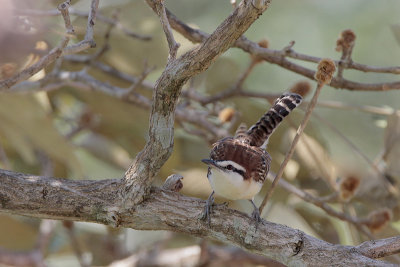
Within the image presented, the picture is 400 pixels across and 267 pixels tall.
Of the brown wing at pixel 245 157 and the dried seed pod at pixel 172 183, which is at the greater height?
the brown wing at pixel 245 157

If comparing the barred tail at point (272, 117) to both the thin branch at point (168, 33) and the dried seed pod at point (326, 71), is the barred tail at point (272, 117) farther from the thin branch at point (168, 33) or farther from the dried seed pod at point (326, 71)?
the thin branch at point (168, 33)

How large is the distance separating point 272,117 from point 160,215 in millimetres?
842

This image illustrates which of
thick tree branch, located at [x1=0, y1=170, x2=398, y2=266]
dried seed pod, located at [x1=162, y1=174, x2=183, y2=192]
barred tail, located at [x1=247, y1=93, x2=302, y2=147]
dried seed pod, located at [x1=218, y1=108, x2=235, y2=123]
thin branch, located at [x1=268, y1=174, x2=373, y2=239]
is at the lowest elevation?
thick tree branch, located at [x1=0, y1=170, x2=398, y2=266]

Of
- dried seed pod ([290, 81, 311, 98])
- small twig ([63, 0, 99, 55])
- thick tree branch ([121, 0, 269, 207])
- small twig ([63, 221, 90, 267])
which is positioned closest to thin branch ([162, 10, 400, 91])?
dried seed pod ([290, 81, 311, 98])

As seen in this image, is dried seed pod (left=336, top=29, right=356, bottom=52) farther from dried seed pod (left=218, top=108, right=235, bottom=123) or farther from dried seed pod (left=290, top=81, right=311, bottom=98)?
dried seed pod (left=218, top=108, right=235, bottom=123)

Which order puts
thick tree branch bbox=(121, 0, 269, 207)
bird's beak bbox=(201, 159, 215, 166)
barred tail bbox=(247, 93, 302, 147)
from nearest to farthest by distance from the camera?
1. thick tree branch bbox=(121, 0, 269, 207)
2. bird's beak bbox=(201, 159, 215, 166)
3. barred tail bbox=(247, 93, 302, 147)

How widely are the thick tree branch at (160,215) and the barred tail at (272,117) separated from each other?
0.65 m

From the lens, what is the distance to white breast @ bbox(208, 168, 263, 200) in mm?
2377

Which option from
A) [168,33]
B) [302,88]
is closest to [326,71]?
[168,33]

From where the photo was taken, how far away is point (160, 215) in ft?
6.78

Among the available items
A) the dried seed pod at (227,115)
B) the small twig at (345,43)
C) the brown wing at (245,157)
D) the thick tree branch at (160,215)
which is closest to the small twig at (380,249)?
the thick tree branch at (160,215)

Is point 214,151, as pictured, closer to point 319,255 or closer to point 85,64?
point 319,255

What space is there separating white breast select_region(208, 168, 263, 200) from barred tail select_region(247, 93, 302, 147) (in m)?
0.35

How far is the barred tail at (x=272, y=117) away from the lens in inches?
102
